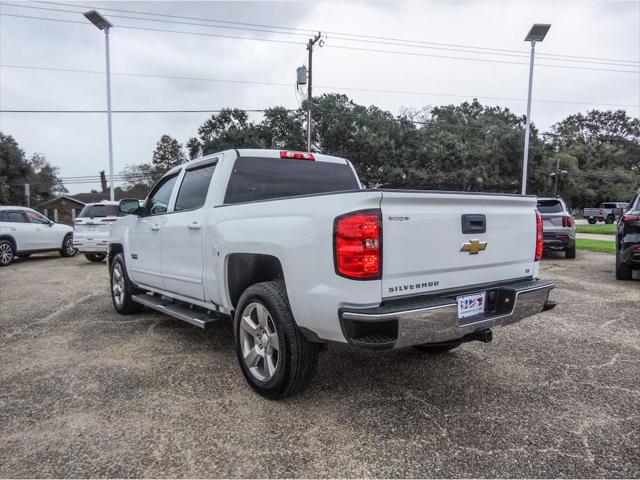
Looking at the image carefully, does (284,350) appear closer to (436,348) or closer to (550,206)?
(436,348)

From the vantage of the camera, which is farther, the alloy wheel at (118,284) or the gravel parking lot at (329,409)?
the alloy wheel at (118,284)

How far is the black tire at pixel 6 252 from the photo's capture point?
12.4m

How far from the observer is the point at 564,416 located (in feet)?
9.41

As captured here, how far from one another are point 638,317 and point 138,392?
5780 millimetres

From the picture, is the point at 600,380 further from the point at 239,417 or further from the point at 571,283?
the point at 571,283

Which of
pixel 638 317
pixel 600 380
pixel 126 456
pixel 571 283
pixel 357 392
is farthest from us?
pixel 571 283

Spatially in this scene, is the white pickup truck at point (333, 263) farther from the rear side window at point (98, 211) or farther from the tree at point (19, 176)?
the tree at point (19, 176)

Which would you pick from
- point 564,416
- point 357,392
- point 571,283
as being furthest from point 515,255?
point 571,283

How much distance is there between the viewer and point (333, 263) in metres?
2.50

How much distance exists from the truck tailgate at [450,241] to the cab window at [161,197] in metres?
2.98

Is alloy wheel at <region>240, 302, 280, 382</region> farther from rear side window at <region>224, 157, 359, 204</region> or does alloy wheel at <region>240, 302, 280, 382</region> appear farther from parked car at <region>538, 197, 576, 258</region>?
parked car at <region>538, 197, 576, 258</region>

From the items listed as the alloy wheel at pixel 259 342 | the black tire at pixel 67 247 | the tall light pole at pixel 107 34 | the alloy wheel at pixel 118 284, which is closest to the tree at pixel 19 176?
the tall light pole at pixel 107 34

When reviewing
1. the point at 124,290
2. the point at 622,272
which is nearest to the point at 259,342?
the point at 124,290

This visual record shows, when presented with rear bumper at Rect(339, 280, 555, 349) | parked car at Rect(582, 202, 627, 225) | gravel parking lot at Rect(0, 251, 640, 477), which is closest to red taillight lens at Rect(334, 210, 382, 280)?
rear bumper at Rect(339, 280, 555, 349)
